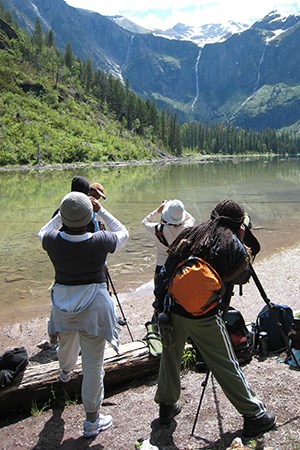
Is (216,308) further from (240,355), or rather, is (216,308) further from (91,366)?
(240,355)

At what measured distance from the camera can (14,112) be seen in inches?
3115

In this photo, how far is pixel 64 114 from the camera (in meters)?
95.7

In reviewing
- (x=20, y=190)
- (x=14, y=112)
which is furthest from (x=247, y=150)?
(x=20, y=190)

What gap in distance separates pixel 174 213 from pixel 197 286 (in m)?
2.97

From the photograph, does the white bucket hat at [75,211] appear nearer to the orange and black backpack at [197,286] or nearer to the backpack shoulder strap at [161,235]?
the orange and black backpack at [197,286]

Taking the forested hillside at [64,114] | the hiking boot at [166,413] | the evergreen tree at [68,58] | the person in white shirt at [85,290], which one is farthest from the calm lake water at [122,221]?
the evergreen tree at [68,58]

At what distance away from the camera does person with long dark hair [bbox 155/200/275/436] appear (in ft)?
13.1

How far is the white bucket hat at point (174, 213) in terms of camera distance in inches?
266

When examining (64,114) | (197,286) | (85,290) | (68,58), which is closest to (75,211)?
(85,290)

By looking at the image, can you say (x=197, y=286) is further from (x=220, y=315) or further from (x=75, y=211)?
(x=75, y=211)

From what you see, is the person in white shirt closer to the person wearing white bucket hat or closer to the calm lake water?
the person wearing white bucket hat

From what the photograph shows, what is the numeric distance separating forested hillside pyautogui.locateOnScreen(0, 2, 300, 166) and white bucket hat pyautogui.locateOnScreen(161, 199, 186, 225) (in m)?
60.0

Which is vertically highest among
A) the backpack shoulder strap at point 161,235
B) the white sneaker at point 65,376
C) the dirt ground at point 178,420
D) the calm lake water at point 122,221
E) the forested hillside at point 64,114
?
the forested hillside at point 64,114

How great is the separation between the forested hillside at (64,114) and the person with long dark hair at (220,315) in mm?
62547
